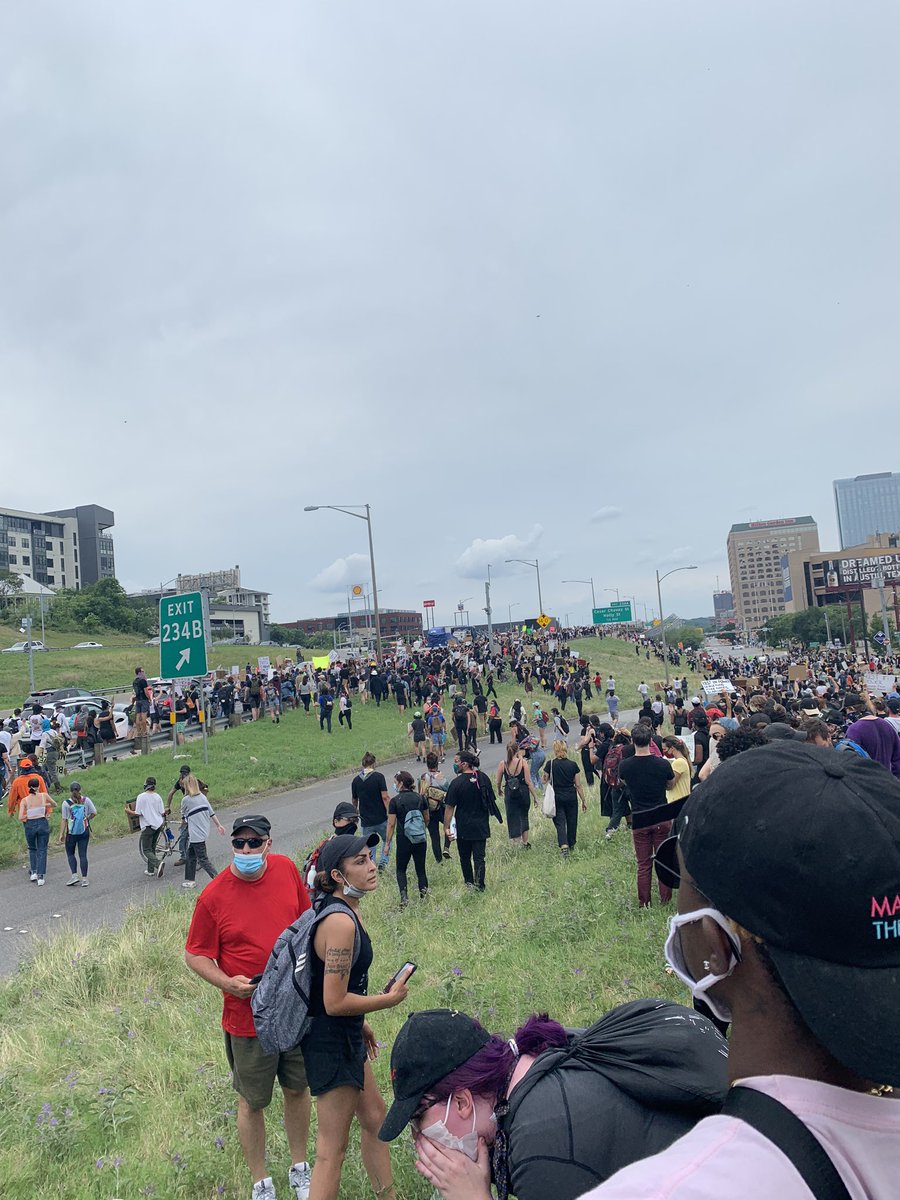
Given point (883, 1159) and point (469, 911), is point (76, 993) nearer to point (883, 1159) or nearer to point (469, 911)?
point (469, 911)

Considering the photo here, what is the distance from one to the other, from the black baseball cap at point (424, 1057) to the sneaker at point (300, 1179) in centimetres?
226

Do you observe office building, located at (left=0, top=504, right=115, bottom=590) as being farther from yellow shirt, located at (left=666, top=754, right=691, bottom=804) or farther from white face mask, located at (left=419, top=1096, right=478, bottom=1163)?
white face mask, located at (left=419, top=1096, right=478, bottom=1163)

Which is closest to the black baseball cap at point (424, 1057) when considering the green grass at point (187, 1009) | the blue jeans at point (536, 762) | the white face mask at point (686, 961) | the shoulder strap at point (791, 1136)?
the white face mask at point (686, 961)

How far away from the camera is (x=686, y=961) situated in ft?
4.52

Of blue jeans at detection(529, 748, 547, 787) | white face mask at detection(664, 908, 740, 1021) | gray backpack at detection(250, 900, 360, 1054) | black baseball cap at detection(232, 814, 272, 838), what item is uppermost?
white face mask at detection(664, 908, 740, 1021)

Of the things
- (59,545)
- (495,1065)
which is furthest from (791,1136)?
(59,545)

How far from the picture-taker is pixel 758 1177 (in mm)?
947

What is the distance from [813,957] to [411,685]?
3209cm

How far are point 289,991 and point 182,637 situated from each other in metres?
9.42

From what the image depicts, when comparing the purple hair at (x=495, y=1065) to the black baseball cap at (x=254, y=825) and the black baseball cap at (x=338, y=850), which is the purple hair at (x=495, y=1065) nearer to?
the black baseball cap at (x=338, y=850)

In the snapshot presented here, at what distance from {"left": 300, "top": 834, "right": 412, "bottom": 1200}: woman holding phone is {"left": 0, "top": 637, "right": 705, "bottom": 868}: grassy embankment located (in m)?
12.5

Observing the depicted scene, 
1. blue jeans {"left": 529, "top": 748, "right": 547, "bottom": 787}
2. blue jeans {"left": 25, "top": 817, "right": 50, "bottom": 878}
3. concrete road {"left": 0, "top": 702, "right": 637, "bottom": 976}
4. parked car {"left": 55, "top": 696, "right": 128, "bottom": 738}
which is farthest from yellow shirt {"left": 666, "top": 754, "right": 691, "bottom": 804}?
parked car {"left": 55, "top": 696, "right": 128, "bottom": 738}

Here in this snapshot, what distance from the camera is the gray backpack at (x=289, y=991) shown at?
3492 millimetres

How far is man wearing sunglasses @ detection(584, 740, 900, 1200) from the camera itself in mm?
982
